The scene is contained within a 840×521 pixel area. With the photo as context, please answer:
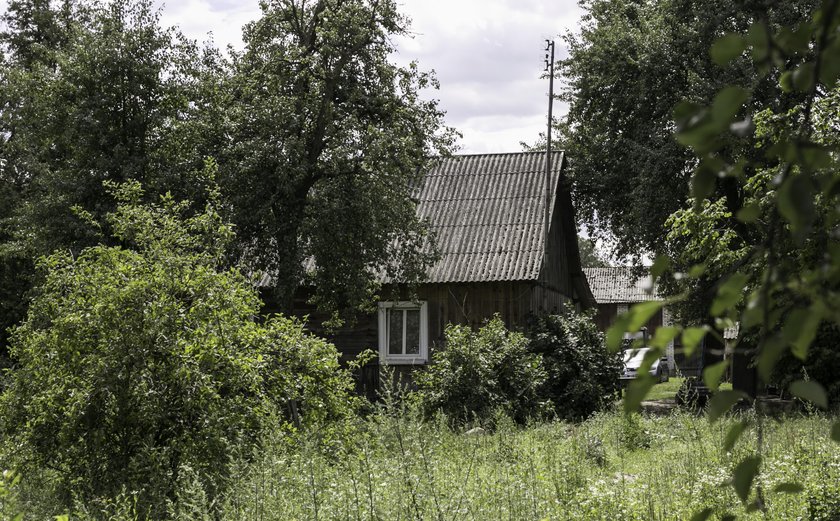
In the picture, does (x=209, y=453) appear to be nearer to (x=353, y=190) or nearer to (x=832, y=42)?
(x=832, y=42)

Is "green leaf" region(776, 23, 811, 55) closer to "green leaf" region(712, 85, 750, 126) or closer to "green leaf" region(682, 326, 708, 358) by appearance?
"green leaf" region(712, 85, 750, 126)

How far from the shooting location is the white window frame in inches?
822

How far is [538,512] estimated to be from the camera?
232 inches

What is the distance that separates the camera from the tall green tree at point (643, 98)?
65.9ft

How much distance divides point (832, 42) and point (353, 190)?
50.4ft

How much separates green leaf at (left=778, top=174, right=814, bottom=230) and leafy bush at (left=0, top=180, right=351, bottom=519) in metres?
6.70

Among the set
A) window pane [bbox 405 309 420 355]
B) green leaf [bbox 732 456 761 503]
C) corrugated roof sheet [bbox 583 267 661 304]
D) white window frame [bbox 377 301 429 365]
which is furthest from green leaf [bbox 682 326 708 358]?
corrugated roof sheet [bbox 583 267 661 304]

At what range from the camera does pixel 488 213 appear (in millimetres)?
22484

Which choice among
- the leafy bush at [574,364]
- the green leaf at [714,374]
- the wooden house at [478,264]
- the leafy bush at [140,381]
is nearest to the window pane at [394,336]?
the wooden house at [478,264]

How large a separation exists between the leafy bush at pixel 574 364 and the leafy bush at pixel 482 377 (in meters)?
0.75

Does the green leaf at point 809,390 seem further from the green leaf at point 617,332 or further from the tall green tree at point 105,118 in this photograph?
the tall green tree at point 105,118

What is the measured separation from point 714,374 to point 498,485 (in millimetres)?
5354

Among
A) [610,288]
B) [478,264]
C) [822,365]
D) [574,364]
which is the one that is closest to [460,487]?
[822,365]

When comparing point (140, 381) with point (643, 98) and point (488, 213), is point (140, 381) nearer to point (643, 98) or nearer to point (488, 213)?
point (488, 213)
